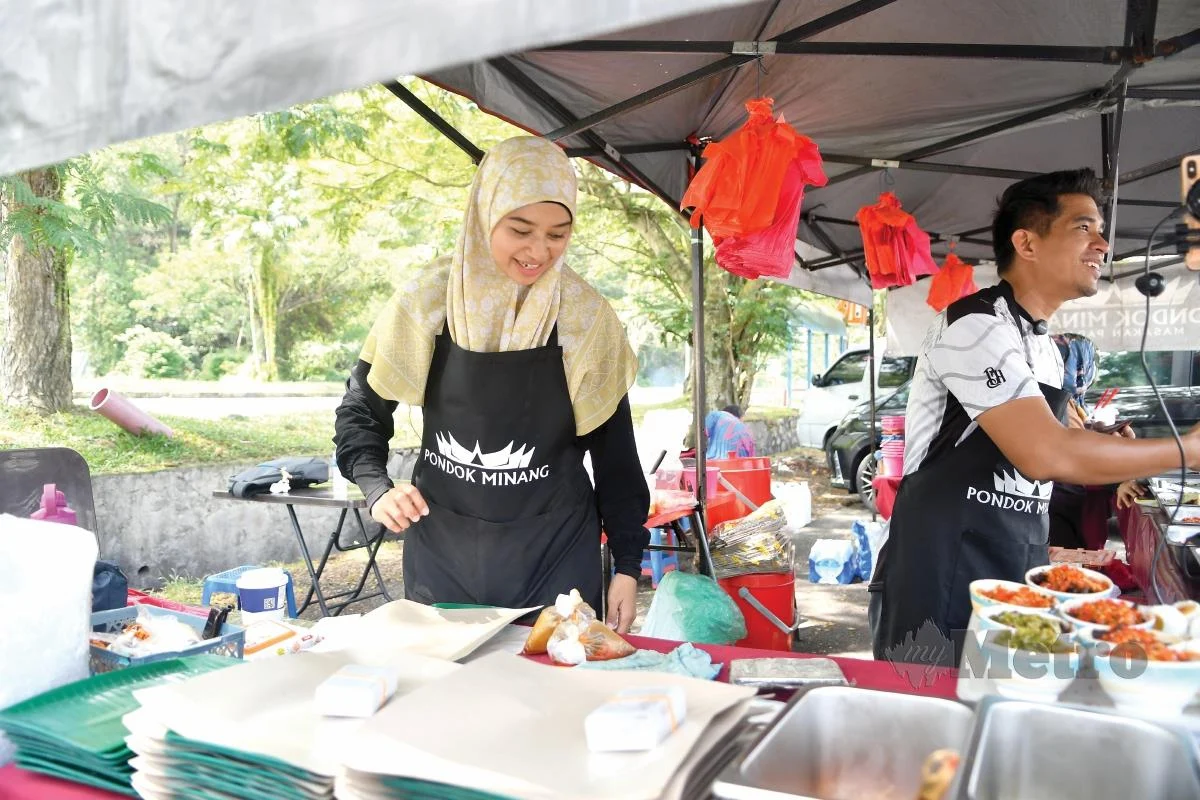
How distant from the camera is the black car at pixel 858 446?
8828 mm

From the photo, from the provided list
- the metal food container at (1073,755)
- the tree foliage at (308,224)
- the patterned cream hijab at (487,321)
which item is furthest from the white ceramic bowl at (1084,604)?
the tree foliage at (308,224)

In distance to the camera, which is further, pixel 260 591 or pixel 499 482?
pixel 260 591

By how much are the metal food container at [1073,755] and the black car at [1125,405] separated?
18.5ft

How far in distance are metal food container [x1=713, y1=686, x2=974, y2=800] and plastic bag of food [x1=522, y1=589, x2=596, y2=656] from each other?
0.48 m

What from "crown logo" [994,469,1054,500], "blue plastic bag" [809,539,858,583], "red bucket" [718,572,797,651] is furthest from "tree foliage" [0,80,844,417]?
"crown logo" [994,469,1054,500]

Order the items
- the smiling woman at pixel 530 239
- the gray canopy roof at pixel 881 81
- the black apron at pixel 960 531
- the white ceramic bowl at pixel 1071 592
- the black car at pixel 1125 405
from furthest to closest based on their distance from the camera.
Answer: the black car at pixel 1125 405 < the gray canopy roof at pixel 881 81 < the black apron at pixel 960 531 < the smiling woman at pixel 530 239 < the white ceramic bowl at pixel 1071 592

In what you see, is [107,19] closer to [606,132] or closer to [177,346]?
[606,132]

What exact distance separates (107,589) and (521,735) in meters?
1.28

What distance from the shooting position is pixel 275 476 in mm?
Result: 4926

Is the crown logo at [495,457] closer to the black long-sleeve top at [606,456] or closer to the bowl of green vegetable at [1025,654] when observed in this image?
the black long-sleeve top at [606,456]

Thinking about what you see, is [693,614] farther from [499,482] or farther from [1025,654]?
[1025,654]

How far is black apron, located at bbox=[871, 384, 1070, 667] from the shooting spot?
2002mm

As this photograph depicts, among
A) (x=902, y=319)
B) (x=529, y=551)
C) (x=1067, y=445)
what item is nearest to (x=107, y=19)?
(x=529, y=551)

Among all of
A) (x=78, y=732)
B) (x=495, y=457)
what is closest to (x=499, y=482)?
(x=495, y=457)
